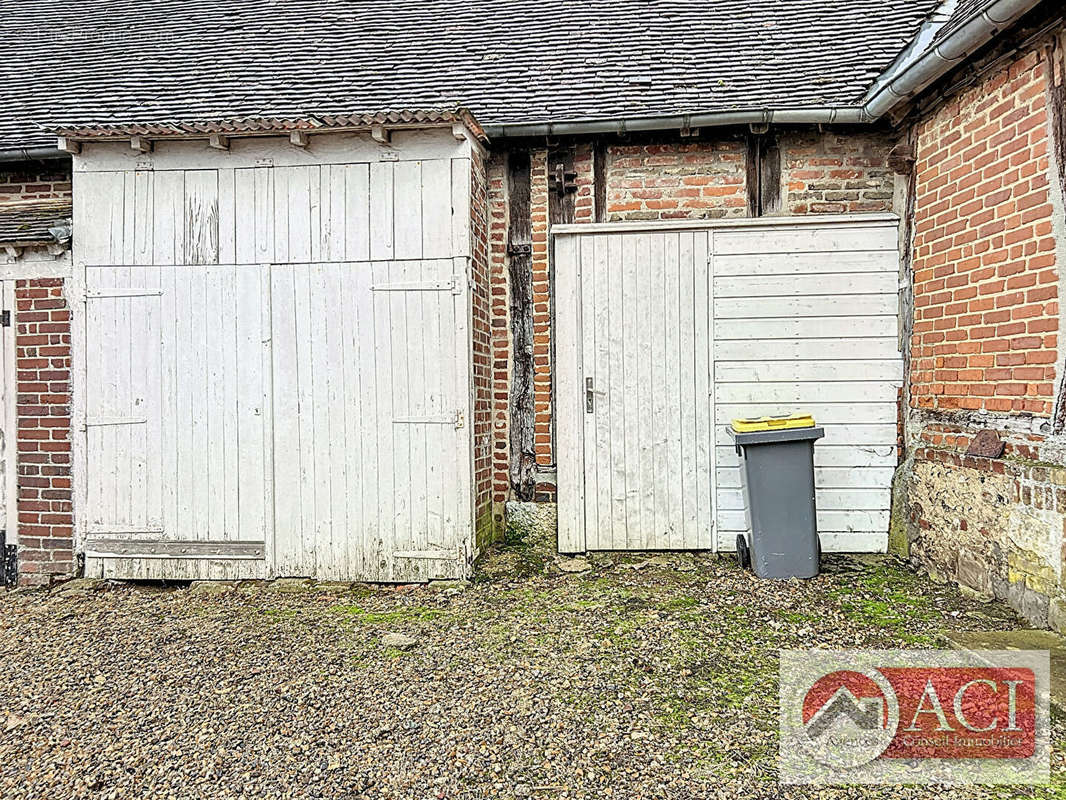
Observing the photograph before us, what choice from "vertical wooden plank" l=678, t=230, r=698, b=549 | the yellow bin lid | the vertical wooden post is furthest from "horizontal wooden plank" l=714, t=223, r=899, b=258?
the vertical wooden post

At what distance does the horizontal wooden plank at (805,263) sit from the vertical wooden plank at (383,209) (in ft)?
8.08

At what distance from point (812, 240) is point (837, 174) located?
0.57 m

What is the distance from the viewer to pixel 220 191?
5465 millimetres

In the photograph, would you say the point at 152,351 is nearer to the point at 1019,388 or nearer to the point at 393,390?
the point at 393,390

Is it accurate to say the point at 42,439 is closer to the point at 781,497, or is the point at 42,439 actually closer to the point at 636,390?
the point at 636,390

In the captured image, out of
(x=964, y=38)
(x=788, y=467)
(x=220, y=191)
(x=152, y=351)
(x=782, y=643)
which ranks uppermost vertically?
(x=964, y=38)

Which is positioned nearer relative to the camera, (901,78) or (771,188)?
(901,78)

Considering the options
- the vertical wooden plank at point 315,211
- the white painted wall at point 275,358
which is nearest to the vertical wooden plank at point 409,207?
the white painted wall at point 275,358

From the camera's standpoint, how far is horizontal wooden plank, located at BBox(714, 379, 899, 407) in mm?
5680

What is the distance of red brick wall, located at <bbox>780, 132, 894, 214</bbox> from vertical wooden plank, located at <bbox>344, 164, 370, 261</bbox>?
3.19 m

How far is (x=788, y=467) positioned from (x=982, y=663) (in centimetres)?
182

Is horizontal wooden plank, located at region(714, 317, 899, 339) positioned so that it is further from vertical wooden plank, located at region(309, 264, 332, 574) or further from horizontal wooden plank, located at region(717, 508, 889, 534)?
vertical wooden plank, located at region(309, 264, 332, 574)

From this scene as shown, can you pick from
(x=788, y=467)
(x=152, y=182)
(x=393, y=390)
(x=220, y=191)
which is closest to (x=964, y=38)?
(x=788, y=467)

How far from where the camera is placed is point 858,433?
569 centimetres
